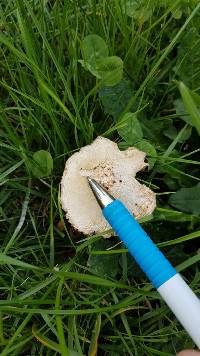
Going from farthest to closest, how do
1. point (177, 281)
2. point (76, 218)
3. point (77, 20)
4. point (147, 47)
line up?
1. point (147, 47)
2. point (77, 20)
3. point (76, 218)
4. point (177, 281)

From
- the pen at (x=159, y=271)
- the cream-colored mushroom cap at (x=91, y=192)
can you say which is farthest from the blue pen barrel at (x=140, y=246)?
the cream-colored mushroom cap at (x=91, y=192)

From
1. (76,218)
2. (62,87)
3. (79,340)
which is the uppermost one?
(62,87)

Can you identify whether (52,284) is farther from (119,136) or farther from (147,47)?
(147,47)

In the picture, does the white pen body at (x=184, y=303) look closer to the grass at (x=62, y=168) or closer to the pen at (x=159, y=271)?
the pen at (x=159, y=271)

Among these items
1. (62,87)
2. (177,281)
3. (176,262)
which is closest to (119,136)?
(62,87)

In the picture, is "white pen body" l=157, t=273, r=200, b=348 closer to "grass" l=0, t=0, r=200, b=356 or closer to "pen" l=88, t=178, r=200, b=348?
"pen" l=88, t=178, r=200, b=348

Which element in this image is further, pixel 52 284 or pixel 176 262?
pixel 176 262
